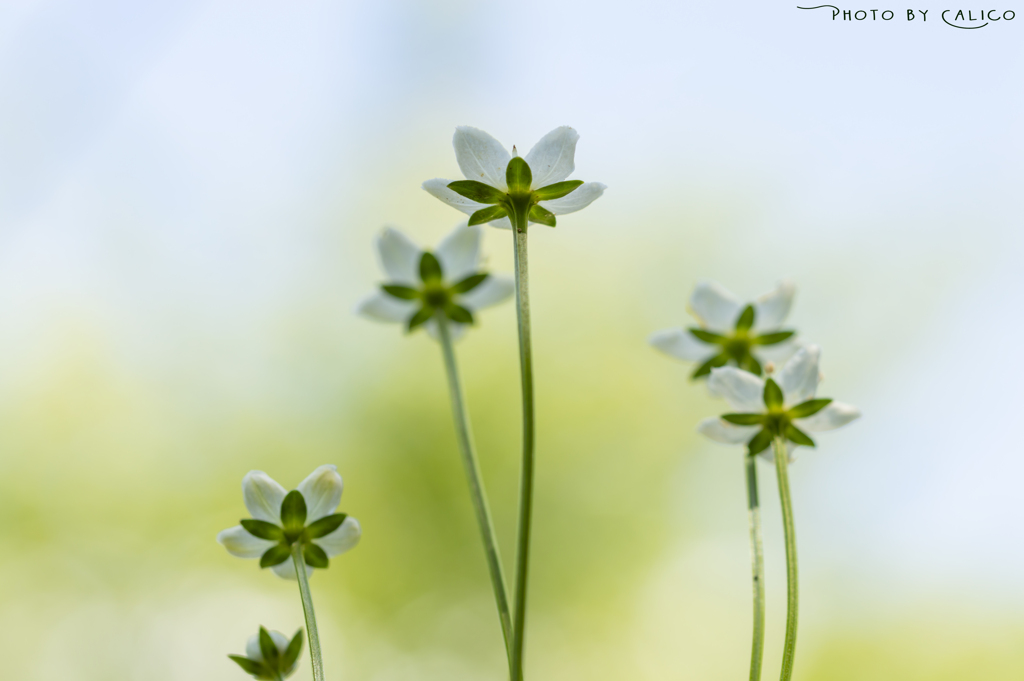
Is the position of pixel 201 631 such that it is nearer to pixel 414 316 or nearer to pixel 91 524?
pixel 91 524

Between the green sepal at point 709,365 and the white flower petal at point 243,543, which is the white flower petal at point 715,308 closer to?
the green sepal at point 709,365

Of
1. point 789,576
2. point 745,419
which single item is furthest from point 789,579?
point 745,419

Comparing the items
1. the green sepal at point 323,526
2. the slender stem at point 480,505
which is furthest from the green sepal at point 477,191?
the green sepal at point 323,526

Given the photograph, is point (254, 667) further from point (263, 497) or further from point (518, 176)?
point (518, 176)

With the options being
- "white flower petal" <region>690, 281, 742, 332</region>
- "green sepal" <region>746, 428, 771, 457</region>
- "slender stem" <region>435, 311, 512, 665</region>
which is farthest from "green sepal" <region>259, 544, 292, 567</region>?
"white flower petal" <region>690, 281, 742, 332</region>

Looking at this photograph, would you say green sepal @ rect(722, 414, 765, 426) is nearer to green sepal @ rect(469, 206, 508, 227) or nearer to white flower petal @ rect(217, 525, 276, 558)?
green sepal @ rect(469, 206, 508, 227)

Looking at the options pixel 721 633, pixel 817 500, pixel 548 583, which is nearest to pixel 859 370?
pixel 817 500
